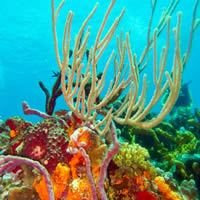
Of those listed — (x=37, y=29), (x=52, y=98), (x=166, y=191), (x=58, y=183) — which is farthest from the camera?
(x=37, y=29)

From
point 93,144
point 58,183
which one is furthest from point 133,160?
point 58,183

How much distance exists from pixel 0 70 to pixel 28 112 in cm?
6072

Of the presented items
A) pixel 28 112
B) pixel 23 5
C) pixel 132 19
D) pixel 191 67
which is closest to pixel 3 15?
pixel 23 5

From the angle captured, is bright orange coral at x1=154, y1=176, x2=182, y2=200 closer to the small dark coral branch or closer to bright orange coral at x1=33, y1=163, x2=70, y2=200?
bright orange coral at x1=33, y1=163, x2=70, y2=200

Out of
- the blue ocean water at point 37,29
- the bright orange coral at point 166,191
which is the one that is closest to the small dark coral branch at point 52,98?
the bright orange coral at point 166,191

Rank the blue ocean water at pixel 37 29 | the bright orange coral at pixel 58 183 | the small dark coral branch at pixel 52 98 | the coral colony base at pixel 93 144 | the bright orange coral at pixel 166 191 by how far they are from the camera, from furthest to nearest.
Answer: the blue ocean water at pixel 37 29
the small dark coral branch at pixel 52 98
the bright orange coral at pixel 166 191
the bright orange coral at pixel 58 183
the coral colony base at pixel 93 144

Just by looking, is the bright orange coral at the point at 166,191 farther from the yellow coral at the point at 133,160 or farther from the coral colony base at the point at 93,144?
the yellow coral at the point at 133,160

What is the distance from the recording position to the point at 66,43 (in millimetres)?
2723

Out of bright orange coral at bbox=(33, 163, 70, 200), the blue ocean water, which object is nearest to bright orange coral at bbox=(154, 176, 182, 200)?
bright orange coral at bbox=(33, 163, 70, 200)

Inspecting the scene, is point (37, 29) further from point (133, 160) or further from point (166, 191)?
point (166, 191)

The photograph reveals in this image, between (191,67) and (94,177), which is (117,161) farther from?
(191,67)

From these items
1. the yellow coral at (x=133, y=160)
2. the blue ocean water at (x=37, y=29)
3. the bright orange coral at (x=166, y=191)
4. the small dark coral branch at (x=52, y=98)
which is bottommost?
the bright orange coral at (x=166, y=191)

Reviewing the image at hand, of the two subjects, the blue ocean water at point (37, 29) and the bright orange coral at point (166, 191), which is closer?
the bright orange coral at point (166, 191)

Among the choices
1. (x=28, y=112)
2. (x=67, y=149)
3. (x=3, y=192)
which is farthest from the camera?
(x=28, y=112)
